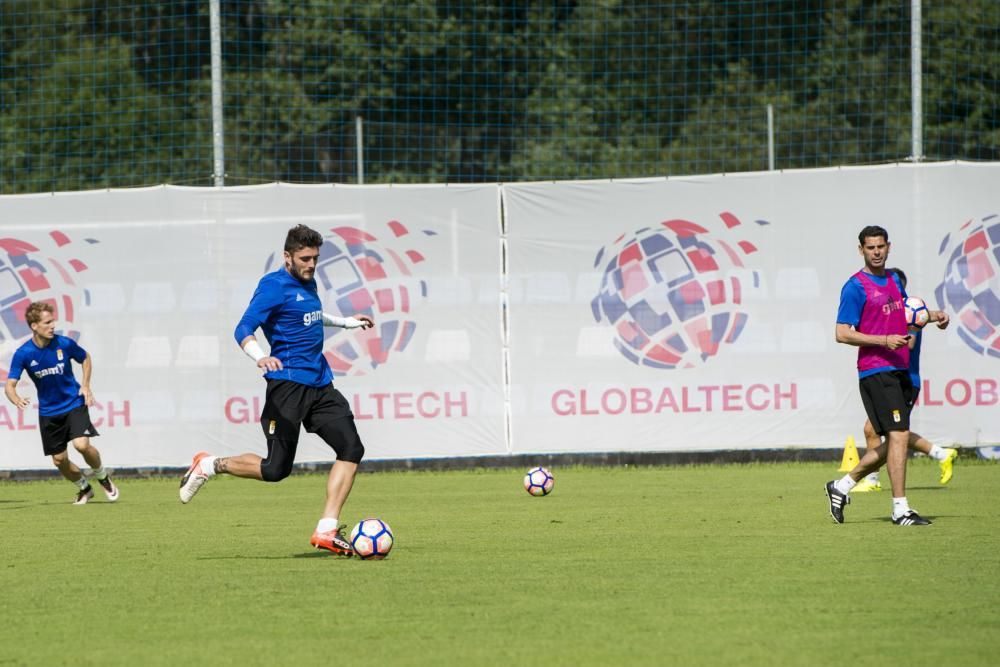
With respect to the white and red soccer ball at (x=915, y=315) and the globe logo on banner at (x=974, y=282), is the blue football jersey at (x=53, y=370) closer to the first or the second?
the white and red soccer ball at (x=915, y=315)

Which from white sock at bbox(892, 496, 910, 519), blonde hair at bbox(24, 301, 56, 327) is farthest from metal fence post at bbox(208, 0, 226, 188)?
white sock at bbox(892, 496, 910, 519)

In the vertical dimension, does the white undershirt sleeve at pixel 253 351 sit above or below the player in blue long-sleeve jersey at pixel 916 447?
above

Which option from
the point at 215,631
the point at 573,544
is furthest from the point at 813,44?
the point at 215,631

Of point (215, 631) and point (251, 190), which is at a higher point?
point (251, 190)

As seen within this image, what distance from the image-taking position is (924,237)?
17344 millimetres

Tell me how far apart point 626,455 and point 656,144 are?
10310 millimetres

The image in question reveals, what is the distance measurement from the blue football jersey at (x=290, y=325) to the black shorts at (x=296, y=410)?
0.19ft

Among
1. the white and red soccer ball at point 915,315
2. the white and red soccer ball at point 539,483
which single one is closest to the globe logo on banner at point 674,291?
the white and red soccer ball at point 539,483

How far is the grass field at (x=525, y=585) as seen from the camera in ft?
20.3

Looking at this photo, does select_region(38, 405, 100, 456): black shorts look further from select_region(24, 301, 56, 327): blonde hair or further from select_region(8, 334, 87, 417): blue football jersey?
select_region(24, 301, 56, 327): blonde hair

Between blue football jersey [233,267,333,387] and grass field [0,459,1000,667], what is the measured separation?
114cm

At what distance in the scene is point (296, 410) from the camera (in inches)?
383

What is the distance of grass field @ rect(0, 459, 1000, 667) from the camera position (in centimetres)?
619

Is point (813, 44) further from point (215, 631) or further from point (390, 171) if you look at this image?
point (215, 631)
